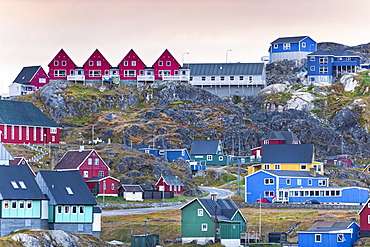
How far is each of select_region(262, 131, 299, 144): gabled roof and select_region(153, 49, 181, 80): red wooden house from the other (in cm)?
3263

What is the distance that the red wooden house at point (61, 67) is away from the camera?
190 metres

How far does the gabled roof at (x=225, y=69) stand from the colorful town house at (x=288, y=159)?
Result: 50.4m

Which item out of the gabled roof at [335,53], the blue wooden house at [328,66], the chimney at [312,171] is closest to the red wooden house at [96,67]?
the blue wooden house at [328,66]

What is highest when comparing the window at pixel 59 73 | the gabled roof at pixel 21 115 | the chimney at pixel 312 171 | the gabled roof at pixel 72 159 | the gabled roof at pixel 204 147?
the window at pixel 59 73

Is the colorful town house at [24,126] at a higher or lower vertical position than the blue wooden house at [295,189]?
higher

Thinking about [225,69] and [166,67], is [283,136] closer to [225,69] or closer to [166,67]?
[225,69]

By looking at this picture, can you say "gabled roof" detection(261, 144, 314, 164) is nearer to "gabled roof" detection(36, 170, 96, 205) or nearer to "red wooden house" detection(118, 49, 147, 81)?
"gabled roof" detection(36, 170, 96, 205)

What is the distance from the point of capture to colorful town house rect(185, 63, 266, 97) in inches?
7628

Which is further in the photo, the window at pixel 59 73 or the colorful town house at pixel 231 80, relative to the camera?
the colorful town house at pixel 231 80

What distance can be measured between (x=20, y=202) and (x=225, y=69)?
106249mm

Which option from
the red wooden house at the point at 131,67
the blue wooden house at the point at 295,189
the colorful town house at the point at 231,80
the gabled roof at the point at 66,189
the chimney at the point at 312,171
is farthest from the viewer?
the colorful town house at the point at 231,80

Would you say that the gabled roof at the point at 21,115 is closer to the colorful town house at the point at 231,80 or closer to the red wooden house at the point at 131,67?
the red wooden house at the point at 131,67

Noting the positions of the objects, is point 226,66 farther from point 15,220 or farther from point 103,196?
point 15,220

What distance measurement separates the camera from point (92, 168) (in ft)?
426
